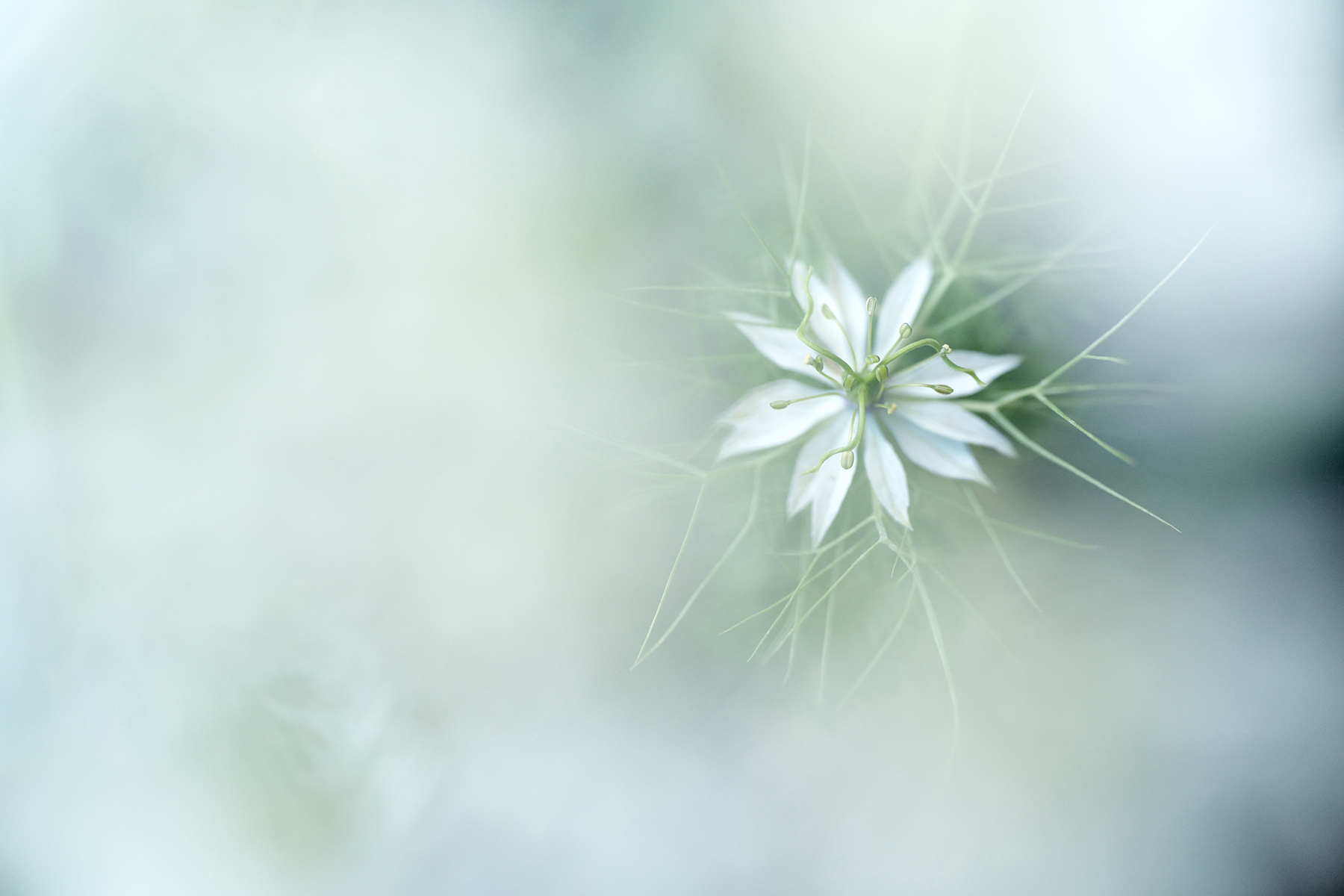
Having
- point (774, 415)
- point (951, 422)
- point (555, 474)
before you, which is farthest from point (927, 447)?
point (555, 474)

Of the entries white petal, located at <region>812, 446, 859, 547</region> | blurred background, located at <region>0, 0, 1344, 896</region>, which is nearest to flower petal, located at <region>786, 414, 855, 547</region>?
white petal, located at <region>812, 446, 859, 547</region>

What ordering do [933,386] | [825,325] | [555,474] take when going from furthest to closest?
[555,474]
[825,325]
[933,386]

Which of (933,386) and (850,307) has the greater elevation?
(850,307)

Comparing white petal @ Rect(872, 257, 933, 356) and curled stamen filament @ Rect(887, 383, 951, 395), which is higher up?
white petal @ Rect(872, 257, 933, 356)

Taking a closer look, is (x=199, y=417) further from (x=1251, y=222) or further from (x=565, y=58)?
(x=1251, y=222)

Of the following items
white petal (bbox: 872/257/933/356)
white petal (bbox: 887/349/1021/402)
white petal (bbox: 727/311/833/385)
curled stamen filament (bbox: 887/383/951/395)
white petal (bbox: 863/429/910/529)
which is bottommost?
white petal (bbox: 863/429/910/529)

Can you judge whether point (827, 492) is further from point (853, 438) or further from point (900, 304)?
point (900, 304)

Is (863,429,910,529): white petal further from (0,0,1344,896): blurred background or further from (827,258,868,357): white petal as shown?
(0,0,1344,896): blurred background
